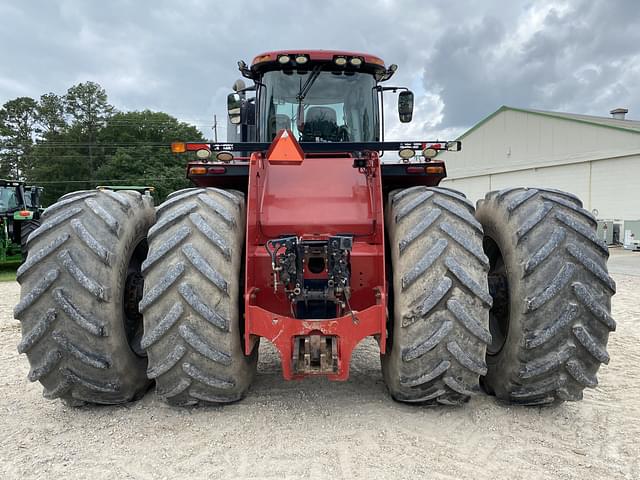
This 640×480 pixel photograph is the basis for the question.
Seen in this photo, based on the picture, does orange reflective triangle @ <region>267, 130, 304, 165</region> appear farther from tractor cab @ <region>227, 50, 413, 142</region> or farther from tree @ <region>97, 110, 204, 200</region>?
tree @ <region>97, 110, 204, 200</region>

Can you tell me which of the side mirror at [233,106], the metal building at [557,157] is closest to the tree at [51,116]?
the metal building at [557,157]

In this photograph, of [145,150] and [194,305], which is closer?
[194,305]

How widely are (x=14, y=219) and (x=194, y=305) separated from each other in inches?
535

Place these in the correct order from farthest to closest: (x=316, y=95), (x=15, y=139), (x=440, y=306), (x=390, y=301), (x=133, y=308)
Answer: (x=15, y=139), (x=316, y=95), (x=133, y=308), (x=390, y=301), (x=440, y=306)

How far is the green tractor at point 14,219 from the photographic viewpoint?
14250 mm

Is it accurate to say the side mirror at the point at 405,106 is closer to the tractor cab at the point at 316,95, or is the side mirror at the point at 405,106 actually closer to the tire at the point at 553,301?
the tractor cab at the point at 316,95

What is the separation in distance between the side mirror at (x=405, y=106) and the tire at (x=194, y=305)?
3089 millimetres

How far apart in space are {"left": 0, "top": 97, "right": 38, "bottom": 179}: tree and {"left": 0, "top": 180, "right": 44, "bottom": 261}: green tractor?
37376 millimetres

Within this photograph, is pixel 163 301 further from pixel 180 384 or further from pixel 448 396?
pixel 448 396

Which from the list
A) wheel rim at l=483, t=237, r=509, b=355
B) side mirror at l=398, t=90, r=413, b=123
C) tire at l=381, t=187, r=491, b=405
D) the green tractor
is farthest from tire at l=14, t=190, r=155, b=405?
the green tractor

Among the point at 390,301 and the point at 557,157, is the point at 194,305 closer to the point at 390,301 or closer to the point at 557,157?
the point at 390,301

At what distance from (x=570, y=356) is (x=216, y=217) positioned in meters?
2.38

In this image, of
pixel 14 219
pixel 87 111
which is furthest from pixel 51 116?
pixel 14 219

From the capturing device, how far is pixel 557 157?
25.7 meters
